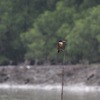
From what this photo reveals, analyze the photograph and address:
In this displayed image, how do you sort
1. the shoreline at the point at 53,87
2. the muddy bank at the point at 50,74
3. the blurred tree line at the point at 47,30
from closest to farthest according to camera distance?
the shoreline at the point at 53,87 → the muddy bank at the point at 50,74 → the blurred tree line at the point at 47,30

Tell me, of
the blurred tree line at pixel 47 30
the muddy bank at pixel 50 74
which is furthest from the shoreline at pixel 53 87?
the blurred tree line at pixel 47 30

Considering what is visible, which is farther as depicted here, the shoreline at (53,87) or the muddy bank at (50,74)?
the muddy bank at (50,74)

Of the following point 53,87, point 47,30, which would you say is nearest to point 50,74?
point 53,87

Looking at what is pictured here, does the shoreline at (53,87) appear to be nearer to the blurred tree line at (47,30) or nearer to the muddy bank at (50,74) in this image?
the muddy bank at (50,74)

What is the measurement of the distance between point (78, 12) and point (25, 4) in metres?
7.19

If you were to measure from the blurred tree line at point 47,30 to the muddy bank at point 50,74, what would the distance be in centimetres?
459

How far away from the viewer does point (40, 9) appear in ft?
278

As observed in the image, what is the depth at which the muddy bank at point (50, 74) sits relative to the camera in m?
63.7

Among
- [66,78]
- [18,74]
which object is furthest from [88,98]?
[18,74]

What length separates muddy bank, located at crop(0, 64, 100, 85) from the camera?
63.7m

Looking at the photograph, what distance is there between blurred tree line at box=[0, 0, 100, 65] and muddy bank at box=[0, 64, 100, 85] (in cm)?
459

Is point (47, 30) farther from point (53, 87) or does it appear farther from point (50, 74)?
point (53, 87)

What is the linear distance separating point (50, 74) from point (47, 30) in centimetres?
1207

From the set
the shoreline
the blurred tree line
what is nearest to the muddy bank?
the shoreline
